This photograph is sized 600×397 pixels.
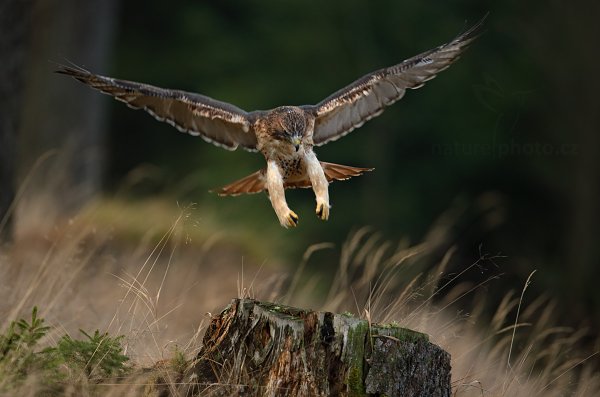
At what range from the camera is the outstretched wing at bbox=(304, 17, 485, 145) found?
19.1ft

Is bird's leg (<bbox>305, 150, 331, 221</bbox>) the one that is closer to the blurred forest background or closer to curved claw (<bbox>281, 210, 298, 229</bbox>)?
curved claw (<bbox>281, 210, 298, 229</bbox>)

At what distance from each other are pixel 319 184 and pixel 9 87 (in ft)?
10.0

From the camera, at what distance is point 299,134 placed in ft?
18.1

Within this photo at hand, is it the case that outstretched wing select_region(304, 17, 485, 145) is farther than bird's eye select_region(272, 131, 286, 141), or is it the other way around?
outstretched wing select_region(304, 17, 485, 145)

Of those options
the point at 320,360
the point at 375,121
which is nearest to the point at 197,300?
the point at 320,360

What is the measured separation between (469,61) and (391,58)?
1619mm

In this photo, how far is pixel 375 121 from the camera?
20.2 m

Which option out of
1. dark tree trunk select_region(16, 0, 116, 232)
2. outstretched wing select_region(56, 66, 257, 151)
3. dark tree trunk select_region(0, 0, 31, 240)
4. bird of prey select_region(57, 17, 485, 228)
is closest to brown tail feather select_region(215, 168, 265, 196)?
bird of prey select_region(57, 17, 485, 228)

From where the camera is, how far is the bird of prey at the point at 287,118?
215 inches

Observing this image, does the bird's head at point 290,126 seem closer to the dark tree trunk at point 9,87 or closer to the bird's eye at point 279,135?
the bird's eye at point 279,135

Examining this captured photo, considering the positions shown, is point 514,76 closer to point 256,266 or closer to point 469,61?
point 469,61

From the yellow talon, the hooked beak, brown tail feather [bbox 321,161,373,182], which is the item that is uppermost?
the hooked beak

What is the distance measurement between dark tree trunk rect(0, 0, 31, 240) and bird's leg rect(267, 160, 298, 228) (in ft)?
8.55

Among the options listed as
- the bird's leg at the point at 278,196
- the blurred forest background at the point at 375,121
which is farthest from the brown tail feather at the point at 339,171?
the blurred forest background at the point at 375,121
